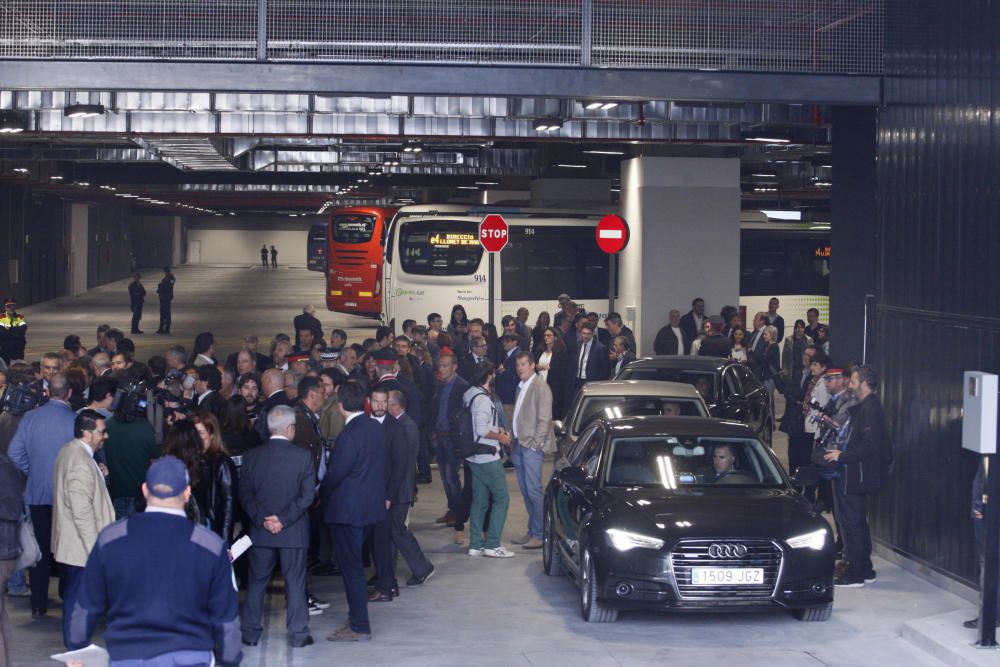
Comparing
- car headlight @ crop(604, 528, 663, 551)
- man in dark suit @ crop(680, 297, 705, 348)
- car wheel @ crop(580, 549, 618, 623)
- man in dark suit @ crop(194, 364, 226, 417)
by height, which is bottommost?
car wheel @ crop(580, 549, 618, 623)

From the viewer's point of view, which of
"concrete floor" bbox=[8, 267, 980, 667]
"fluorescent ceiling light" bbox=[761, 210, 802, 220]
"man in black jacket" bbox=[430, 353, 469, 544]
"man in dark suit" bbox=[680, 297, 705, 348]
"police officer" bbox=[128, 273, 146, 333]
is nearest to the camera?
"concrete floor" bbox=[8, 267, 980, 667]

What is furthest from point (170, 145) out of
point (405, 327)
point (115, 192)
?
point (115, 192)

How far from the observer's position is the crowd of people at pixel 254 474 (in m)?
5.02

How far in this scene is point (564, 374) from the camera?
18.3 meters

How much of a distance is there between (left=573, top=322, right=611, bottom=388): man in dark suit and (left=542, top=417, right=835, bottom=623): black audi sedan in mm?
7243

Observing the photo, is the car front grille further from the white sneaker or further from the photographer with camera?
the photographer with camera

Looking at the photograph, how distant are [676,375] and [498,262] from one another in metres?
15.0

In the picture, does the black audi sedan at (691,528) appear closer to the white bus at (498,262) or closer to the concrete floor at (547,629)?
the concrete floor at (547,629)

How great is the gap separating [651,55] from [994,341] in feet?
14.3

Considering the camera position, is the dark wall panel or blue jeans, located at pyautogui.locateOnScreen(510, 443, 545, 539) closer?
the dark wall panel

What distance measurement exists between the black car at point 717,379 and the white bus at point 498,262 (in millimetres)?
14473

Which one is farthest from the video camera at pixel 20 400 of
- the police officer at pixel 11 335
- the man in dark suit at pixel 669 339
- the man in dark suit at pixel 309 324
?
the man in dark suit at pixel 669 339

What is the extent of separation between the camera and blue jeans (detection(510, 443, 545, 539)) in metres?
11.9

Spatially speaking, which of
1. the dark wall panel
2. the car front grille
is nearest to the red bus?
the dark wall panel
